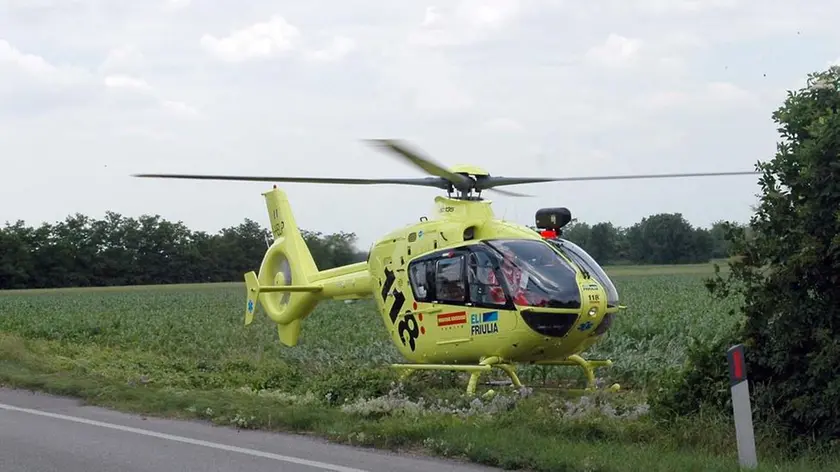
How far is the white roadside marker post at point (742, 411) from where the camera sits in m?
7.01

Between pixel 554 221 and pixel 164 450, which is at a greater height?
pixel 554 221

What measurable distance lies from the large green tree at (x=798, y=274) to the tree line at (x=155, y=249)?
30.2 metres

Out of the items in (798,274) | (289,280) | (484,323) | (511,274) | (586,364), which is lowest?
(586,364)

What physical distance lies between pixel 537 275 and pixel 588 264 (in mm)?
834

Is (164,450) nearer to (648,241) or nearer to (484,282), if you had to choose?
(484,282)

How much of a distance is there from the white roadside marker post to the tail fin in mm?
9130

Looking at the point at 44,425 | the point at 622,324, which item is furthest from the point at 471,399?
the point at 622,324

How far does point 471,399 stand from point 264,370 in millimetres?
4454

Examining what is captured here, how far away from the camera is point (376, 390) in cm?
1148

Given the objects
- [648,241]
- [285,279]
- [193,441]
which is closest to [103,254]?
[648,241]

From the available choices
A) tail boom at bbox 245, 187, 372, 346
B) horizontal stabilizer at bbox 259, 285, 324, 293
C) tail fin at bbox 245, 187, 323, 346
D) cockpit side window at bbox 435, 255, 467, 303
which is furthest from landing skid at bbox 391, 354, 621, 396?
tail fin at bbox 245, 187, 323, 346

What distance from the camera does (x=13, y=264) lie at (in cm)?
7738

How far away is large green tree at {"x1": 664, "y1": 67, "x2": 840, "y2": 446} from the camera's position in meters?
7.67

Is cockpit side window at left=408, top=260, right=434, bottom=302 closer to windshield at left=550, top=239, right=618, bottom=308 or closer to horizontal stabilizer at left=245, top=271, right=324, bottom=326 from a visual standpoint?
windshield at left=550, top=239, right=618, bottom=308
